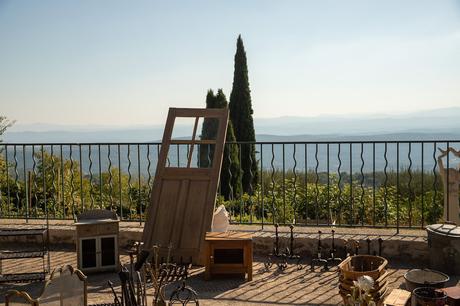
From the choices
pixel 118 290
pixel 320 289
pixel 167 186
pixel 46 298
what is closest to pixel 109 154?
pixel 167 186

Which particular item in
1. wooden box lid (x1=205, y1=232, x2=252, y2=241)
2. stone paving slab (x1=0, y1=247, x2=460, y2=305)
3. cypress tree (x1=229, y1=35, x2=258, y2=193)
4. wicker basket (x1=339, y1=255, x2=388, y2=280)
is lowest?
stone paving slab (x1=0, y1=247, x2=460, y2=305)

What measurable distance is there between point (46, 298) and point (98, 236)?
2300mm

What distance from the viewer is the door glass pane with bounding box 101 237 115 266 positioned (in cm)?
537

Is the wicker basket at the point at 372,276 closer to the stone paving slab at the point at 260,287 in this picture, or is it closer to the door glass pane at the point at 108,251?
the stone paving slab at the point at 260,287

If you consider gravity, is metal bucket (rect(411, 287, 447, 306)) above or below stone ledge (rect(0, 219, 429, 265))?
above

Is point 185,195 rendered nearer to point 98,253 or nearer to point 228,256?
point 228,256

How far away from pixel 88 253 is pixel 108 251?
0.68 ft

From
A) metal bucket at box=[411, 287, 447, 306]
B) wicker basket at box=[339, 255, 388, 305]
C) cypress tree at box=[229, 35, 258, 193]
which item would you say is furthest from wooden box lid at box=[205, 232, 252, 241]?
cypress tree at box=[229, 35, 258, 193]

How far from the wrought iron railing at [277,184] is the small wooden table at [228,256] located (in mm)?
1306

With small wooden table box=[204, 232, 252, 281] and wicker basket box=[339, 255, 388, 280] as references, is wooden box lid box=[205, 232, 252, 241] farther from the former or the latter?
wicker basket box=[339, 255, 388, 280]

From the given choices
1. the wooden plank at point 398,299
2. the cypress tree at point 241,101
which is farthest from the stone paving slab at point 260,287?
the cypress tree at point 241,101

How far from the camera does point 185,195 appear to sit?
19.0 ft

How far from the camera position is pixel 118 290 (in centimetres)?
478

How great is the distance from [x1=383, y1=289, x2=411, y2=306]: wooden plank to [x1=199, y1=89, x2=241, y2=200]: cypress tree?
290 centimetres
